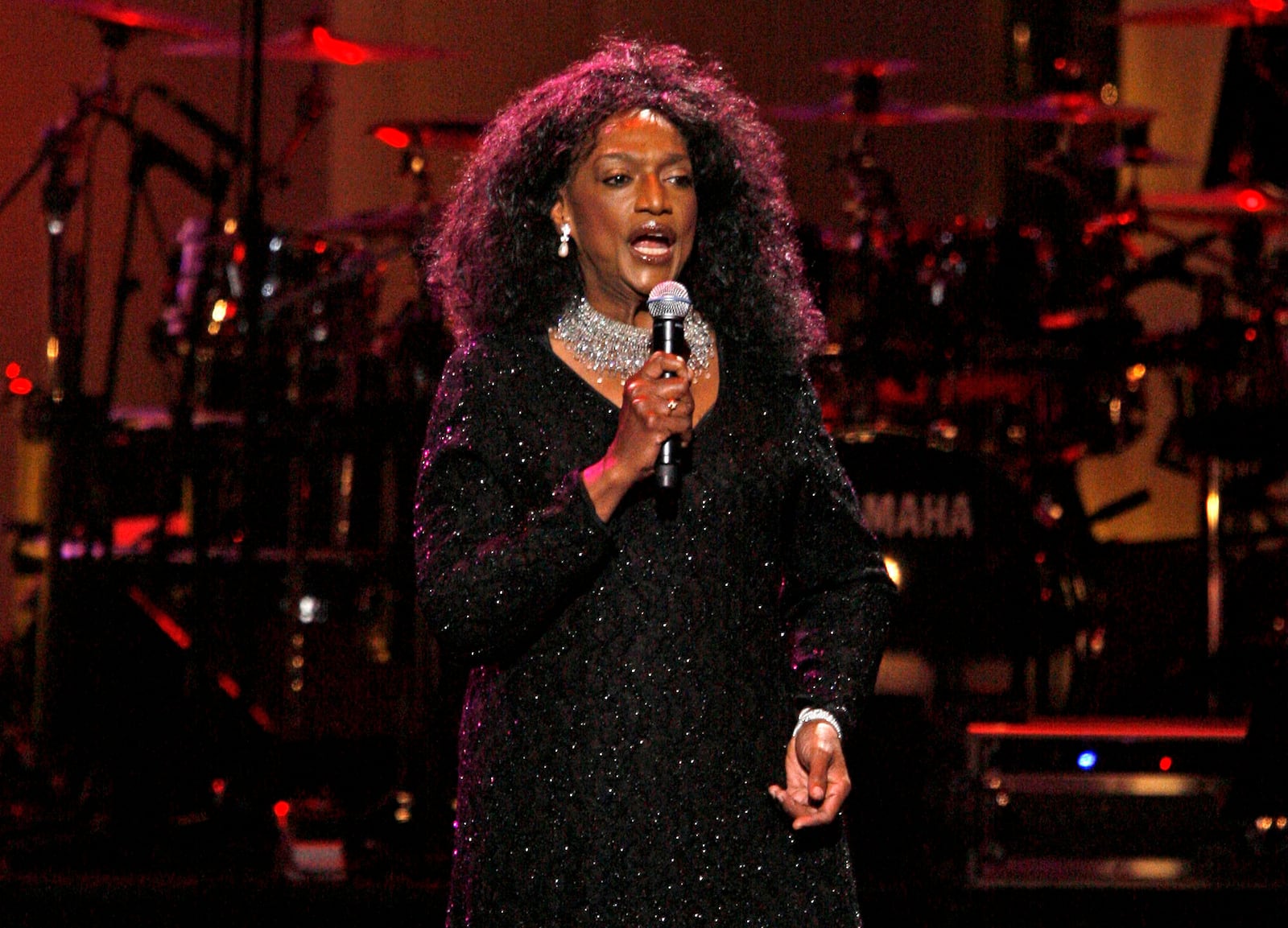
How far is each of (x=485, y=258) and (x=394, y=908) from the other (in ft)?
7.11

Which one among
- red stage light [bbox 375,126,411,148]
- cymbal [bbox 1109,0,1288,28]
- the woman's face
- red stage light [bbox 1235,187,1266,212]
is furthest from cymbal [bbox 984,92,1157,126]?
the woman's face

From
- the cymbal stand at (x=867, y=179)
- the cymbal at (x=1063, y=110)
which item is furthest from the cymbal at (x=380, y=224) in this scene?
the cymbal at (x=1063, y=110)

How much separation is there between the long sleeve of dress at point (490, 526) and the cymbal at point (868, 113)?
468 centimetres

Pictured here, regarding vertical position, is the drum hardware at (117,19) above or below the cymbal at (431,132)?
above

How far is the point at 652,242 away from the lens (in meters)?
2.07

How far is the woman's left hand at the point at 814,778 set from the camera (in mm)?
1876

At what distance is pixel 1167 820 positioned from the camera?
3.68 metres

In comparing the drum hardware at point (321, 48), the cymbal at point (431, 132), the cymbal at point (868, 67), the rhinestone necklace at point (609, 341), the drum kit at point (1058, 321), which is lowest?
the rhinestone necklace at point (609, 341)

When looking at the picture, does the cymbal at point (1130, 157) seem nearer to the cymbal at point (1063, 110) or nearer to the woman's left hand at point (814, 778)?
the cymbal at point (1063, 110)

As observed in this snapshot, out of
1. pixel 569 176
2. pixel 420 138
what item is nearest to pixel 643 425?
pixel 569 176

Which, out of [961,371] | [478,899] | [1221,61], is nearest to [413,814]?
[478,899]

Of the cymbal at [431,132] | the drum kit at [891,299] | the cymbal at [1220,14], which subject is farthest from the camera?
the cymbal at [1220,14]

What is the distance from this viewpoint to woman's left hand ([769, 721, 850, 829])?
188cm

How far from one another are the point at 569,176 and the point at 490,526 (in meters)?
0.52
